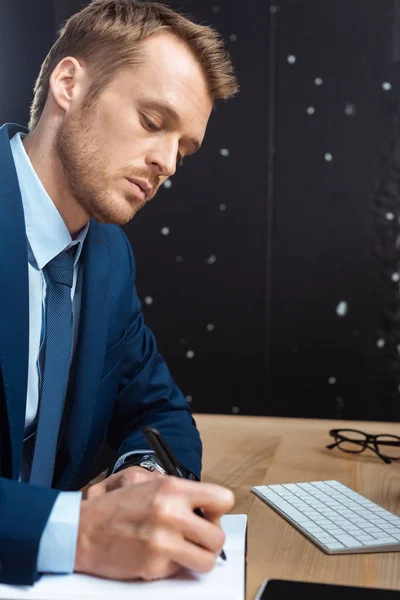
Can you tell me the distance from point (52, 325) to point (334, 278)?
48.1 inches

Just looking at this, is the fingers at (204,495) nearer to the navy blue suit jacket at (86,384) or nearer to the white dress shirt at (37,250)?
the navy blue suit jacket at (86,384)

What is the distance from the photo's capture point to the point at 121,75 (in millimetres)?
1214

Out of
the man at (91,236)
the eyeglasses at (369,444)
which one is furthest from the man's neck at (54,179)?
the eyeglasses at (369,444)

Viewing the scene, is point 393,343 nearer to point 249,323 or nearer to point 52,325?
point 249,323

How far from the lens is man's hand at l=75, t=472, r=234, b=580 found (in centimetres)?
66

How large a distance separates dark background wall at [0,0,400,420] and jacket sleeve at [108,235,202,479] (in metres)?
0.81

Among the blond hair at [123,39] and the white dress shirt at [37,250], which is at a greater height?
the blond hair at [123,39]

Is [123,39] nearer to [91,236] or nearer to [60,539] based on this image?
[91,236]

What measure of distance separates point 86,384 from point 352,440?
0.56 m

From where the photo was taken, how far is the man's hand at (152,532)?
66 centimetres

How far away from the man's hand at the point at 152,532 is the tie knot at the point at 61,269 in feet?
1.69

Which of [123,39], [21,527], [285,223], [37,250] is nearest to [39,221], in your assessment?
[37,250]

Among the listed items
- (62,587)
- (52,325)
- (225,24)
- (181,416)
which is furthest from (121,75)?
(225,24)

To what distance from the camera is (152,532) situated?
0.66 meters
